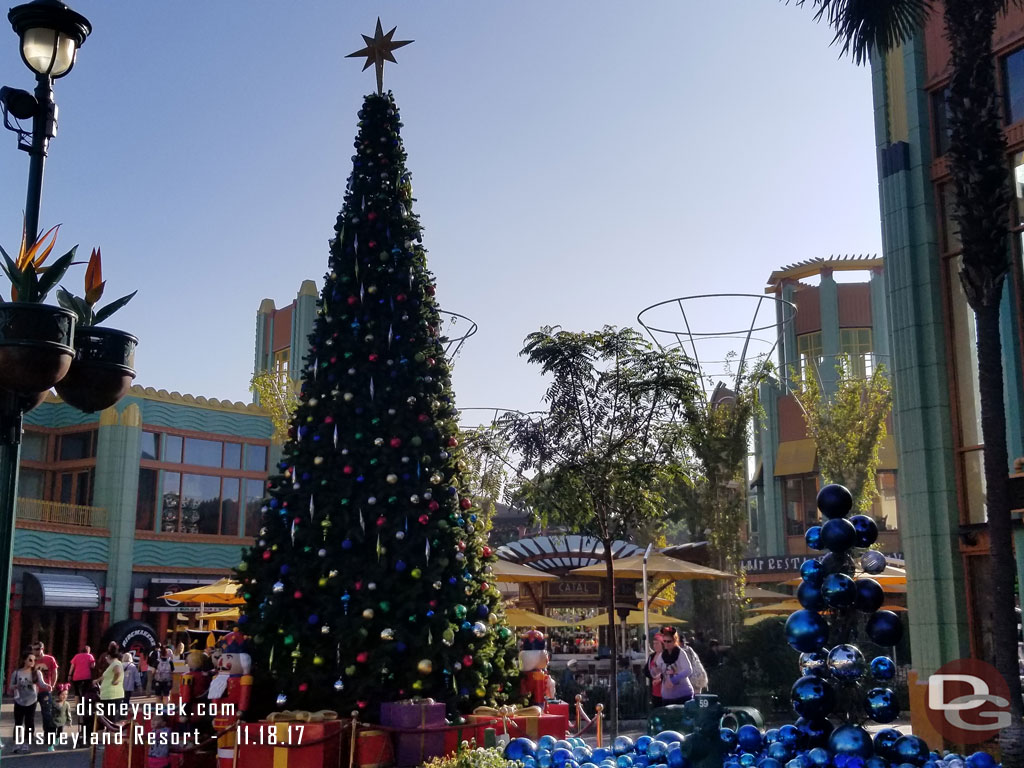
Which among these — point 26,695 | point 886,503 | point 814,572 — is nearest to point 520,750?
point 814,572

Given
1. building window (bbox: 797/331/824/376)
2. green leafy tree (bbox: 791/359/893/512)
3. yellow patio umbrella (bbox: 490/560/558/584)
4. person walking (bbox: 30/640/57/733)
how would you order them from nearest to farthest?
person walking (bbox: 30/640/57/733) → yellow patio umbrella (bbox: 490/560/558/584) → green leafy tree (bbox: 791/359/893/512) → building window (bbox: 797/331/824/376)

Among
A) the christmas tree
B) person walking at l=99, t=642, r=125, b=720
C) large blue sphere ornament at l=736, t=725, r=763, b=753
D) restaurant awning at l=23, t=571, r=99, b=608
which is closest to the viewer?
large blue sphere ornament at l=736, t=725, r=763, b=753

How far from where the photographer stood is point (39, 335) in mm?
4602

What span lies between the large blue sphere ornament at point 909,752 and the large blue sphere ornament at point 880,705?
21 centimetres

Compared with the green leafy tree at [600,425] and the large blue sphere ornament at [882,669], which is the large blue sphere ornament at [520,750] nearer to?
the large blue sphere ornament at [882,669]

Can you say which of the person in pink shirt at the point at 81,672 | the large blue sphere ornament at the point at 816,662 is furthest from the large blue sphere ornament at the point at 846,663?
the person in pink shirt at the point at 81,672

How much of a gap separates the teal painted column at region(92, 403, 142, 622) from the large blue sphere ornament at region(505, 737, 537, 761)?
2724cm

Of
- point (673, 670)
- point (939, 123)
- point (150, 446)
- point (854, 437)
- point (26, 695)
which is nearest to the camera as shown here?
point (673, 670)

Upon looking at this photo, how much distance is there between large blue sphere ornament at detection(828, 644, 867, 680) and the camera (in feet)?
26.3

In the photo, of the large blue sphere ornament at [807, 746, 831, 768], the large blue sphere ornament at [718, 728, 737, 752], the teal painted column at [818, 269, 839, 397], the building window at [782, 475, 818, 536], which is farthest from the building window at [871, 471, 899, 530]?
the large blue sphere ornament at [807, 746, 831, 768]

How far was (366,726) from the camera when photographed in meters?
9.84

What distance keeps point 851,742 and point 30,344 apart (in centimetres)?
637

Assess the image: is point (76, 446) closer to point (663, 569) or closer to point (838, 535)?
point (663, 569)

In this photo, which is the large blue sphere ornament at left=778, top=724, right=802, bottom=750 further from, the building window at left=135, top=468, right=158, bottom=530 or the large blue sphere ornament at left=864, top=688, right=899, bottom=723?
the building window at left=135, top=468, right=158, bottom=530
